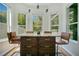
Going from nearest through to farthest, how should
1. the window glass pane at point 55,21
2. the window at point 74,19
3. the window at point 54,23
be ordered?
the window at point 74,19, the window glass pane at point 55,21, the window at point 54,23

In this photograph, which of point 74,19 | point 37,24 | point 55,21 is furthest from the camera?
point 37,24

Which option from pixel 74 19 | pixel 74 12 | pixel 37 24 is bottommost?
pixel 37 24

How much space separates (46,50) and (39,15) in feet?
10.1

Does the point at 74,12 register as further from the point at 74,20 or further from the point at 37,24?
the point at 37,24

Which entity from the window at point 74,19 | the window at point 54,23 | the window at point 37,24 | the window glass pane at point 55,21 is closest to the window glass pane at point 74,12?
the window at point 74,19

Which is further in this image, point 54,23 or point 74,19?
point 54,23

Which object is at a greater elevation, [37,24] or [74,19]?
[74,19]

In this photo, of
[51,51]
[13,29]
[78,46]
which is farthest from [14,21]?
[78,46]

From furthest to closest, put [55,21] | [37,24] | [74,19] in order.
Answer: [37,24] → [55,21] → [74,19]

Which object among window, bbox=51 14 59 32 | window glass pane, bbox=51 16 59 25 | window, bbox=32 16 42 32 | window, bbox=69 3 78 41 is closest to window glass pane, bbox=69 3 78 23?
window, bbox=69 3 78 41

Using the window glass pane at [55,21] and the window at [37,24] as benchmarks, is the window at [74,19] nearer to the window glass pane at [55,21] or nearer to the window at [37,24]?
the window glass pane at [55,21]

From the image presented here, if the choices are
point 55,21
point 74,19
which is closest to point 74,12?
Answer: point 74,19

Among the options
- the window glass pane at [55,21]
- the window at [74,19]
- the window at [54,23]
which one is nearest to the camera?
the window at [74,19]

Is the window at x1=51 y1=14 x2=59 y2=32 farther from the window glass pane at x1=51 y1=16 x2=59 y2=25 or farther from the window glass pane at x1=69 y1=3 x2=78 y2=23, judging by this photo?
the window glass pane at x1=69 y1=3 x2=78 y2=23
